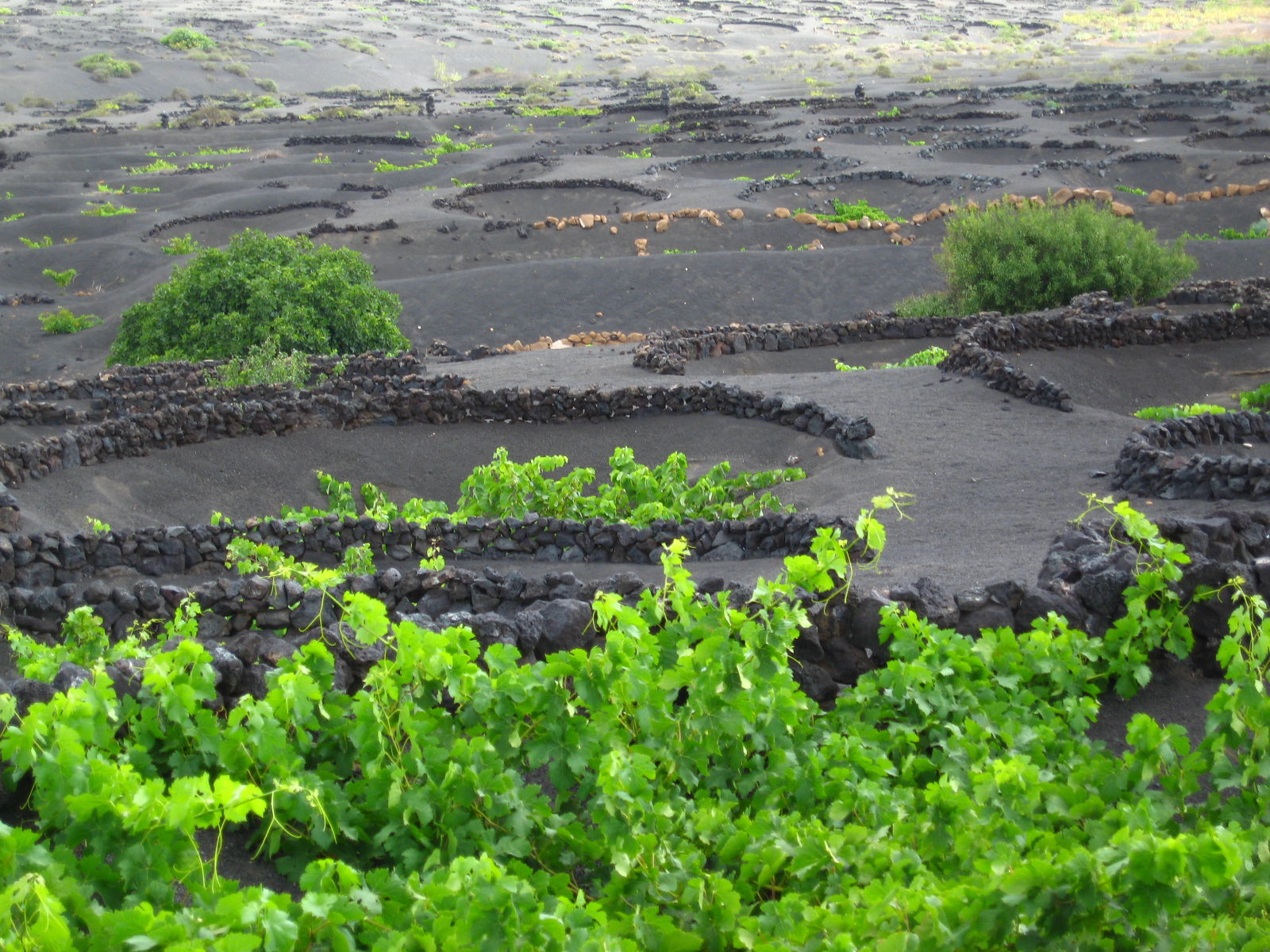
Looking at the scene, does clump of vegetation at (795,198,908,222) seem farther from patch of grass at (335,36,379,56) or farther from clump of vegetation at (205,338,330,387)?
patch of grass at (335,36,379,56)

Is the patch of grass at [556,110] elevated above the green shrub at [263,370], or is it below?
above

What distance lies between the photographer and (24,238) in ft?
→ 115

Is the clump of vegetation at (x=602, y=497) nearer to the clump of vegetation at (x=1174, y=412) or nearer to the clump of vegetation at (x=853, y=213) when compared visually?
the clump of vegetation at (x=1174, y=412)

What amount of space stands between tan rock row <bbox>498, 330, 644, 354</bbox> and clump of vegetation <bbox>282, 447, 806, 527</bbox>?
394 inches

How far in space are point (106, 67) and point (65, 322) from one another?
58116mm

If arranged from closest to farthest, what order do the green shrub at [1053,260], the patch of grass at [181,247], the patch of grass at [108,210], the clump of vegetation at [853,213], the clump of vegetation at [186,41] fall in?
the green shrub at [1053,260] → the patch of grass at [181,247] → the clump of vegetation at [853,213] → the patch of grass at [108,210] → the clump of vegetation at [186,41]

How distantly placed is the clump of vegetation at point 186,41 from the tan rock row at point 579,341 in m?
73.1

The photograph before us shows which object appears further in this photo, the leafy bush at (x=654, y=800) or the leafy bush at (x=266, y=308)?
the leafy bush at (x=266, y=308)

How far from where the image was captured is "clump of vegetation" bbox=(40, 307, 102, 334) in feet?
83.2

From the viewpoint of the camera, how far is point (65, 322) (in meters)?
25.5

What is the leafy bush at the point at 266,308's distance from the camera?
20438 millimetres

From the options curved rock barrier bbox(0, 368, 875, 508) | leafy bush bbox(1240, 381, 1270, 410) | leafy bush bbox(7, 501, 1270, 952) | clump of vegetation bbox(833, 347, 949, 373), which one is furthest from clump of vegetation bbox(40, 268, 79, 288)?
leafy bush bbox(7, 501, 1270, 952)

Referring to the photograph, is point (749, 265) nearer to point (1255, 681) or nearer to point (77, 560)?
point (77, 560)

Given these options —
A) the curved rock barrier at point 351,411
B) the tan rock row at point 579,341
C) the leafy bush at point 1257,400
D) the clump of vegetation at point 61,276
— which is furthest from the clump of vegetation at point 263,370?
the clump of vegetation at point 61,276
